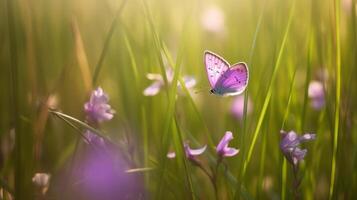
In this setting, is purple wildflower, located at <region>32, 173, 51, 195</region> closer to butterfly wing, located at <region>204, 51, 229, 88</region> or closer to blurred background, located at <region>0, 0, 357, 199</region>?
blurred background, located at <region>0, 0, 357, 199</region>

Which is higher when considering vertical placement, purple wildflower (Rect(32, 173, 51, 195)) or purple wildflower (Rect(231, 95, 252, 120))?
purple wildflower (Rect(32, 173, 51, 195))

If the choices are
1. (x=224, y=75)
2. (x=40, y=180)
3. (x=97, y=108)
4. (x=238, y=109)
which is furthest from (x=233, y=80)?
(x=238, y=109)

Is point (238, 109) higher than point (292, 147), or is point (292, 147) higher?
point (292, 147)

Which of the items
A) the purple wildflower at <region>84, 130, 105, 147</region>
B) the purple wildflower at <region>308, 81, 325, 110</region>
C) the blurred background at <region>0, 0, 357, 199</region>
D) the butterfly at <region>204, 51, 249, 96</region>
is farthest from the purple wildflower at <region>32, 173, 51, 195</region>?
the purple wildflower at <region>308, 81, 325, 110</region>

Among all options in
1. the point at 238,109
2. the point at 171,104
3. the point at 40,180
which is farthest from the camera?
the point at 238,109

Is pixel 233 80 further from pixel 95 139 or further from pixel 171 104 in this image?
pixel 95 139

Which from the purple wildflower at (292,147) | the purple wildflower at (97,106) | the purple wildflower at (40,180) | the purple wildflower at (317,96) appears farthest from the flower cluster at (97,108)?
the purple wildflower at (317,96)

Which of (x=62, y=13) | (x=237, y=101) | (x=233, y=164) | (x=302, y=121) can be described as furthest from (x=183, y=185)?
(x=62, y=13)

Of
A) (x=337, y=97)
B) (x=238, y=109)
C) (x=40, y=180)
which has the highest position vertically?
(x=337, y=97)
